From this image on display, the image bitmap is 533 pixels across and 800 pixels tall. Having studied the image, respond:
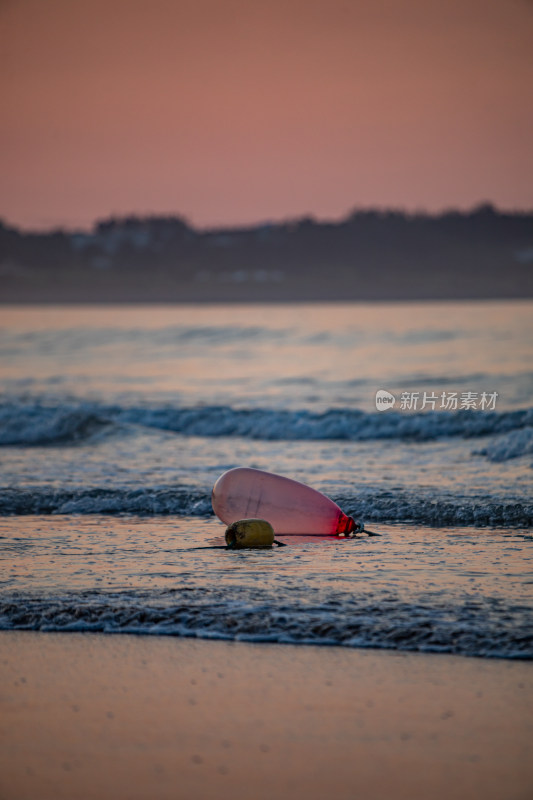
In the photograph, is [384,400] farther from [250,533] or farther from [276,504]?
[250,533]

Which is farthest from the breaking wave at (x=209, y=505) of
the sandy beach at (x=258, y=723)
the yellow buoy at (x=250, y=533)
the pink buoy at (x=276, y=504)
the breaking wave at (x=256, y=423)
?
the breaking wave at (x=256, y=423)

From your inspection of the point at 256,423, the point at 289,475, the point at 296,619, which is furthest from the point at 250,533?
the point at 256,423

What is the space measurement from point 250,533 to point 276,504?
0.38m

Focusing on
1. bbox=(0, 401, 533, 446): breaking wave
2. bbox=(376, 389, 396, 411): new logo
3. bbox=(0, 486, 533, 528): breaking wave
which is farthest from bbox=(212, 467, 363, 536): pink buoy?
bbox=(376, 389, 396, 411): new logo

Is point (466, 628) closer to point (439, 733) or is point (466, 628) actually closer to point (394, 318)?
point (439, 733)

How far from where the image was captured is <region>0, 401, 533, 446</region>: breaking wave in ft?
53.4

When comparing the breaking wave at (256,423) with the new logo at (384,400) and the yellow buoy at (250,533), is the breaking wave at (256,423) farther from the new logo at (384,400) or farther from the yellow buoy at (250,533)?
the yellow buoy at (250,533)

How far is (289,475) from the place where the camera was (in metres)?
11.6

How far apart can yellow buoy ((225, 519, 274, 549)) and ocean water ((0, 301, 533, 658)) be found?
91 millimetres

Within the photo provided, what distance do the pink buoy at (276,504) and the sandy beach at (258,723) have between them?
229 centimetres

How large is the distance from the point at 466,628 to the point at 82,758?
2399 millimetres

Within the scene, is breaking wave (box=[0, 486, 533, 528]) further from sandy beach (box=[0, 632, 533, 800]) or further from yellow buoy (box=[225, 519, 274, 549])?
sandy beach (box=[0, 632, 533, 800])

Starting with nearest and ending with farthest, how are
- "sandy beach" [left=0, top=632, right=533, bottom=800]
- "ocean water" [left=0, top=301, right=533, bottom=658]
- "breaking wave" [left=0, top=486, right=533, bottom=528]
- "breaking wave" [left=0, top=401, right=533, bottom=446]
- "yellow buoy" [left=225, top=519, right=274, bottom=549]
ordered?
"sandy beach" [left=0, top=632, right=533, bottom=800]
"ocean water" [left=0, top=301, right=533, bottom=658]
"yellow buoy" [left=225, top=519, right=274, bottom=549]
"breaking wave" [left=0, top=486, right=533, bottom=528]
"breaking wave" [left=0, top=401, right=533, bottom=446]

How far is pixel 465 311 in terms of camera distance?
170ft
